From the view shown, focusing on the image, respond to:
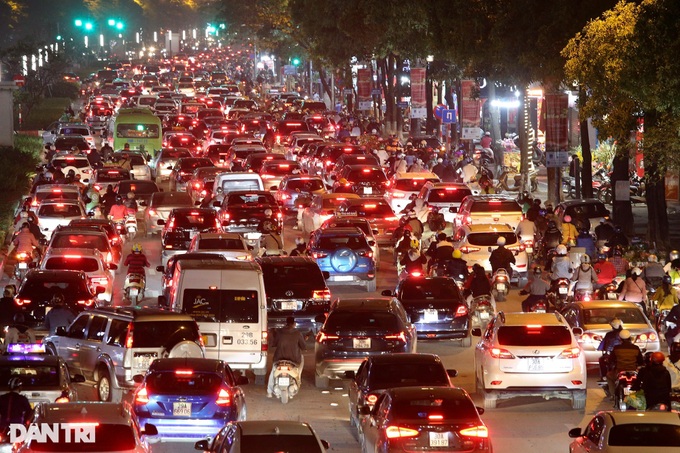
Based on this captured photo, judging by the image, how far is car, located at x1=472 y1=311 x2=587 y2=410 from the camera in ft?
70.1

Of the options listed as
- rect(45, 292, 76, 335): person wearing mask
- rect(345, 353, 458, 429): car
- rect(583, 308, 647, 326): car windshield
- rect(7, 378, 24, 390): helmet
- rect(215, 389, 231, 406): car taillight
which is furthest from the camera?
rect(45, 292, 76, 335): person wearing mask

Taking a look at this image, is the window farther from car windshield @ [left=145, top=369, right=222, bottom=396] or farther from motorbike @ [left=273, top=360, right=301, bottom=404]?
car windshield @ [left=145, top=369, right=222, bottom=396]

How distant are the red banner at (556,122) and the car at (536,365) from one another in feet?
72.0

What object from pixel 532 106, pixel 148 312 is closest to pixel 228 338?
pixel 148 312

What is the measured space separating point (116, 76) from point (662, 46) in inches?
4671

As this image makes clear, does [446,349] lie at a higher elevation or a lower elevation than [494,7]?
lower

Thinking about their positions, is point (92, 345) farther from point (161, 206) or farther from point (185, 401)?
point (161, 206)

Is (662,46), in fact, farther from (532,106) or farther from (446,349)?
(532,106)

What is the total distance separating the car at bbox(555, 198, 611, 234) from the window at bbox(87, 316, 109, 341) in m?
17.3

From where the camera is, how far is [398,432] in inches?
656

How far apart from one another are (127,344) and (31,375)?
8.40 ft

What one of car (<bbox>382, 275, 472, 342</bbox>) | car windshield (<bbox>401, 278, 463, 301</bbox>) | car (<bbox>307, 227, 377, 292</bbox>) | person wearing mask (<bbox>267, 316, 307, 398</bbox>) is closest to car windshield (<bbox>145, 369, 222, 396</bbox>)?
person wearing mask (<bbox>267, 316, 307, 398</bbox>)

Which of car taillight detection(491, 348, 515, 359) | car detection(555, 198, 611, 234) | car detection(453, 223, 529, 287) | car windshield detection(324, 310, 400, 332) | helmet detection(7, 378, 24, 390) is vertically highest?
car detection(555, 198, 611, 234)

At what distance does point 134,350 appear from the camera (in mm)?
21438
